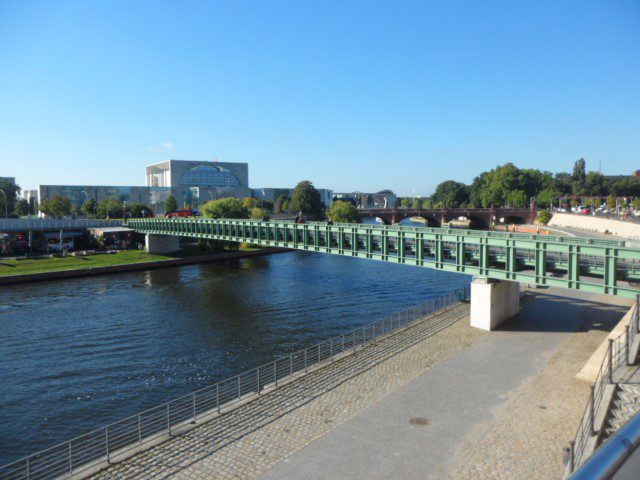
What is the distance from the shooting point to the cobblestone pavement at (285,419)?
48.5ft

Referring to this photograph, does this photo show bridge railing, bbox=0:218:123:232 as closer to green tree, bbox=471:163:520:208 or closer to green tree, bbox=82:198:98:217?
green tree, bbox=82:198:98:217

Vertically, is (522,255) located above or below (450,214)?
below

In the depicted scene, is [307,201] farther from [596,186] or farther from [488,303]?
[488,303]

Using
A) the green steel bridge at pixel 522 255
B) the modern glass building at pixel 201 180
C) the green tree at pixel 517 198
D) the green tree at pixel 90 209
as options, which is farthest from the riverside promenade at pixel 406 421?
the modern glass building at pixel 201 180

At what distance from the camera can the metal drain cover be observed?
1712 cm

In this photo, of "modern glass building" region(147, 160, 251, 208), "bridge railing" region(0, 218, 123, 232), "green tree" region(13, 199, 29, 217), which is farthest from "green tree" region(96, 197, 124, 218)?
"modern glass building" region(147, 160, 251, 208)

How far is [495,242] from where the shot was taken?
29.5 metres

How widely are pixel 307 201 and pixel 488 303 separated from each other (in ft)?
348

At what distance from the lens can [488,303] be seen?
2948 centimetres

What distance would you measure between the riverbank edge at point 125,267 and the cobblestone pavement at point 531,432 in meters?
56.8

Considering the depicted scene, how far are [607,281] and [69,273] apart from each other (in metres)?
58.8

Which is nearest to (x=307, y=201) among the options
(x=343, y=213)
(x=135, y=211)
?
(x=343, y=213)

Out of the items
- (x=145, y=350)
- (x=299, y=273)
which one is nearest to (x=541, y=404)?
(x=145, y=350)

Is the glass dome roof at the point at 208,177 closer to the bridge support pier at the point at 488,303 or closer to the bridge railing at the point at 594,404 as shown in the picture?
the bridge support pier at the point at 488,303
